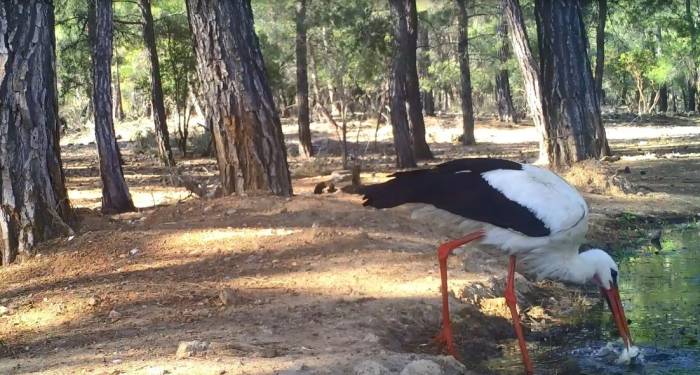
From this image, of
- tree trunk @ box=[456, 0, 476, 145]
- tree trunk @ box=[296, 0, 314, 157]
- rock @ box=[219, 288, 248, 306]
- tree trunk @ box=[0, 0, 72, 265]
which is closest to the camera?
rock @ box=[219, 288, 248, 306]

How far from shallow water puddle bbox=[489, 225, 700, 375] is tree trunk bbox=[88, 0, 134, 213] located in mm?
7566

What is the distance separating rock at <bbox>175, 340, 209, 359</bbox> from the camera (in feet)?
15.5

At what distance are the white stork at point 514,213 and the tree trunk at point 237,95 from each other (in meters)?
3.58

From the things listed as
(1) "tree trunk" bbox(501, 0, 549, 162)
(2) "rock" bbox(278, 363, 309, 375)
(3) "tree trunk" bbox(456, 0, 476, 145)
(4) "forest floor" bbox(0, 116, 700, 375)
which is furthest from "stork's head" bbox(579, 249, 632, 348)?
(3) "tree trunk" bbox(456, 0, 476, 145)

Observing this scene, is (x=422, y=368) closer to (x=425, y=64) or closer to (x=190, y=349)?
(x=190, y=349)

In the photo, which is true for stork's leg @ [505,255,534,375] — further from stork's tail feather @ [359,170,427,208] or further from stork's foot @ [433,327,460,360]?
stork's tail feather @ [359,170,427,208]

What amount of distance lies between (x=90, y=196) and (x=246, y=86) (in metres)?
7.89

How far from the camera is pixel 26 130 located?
7.60 meters

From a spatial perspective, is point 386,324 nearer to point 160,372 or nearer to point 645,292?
point 160,372

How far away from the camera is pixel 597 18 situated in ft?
109

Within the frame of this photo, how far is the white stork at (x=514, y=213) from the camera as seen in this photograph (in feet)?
18.0

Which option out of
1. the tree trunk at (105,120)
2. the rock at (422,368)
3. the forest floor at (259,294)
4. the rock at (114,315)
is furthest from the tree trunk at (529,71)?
the rock at (422,368)

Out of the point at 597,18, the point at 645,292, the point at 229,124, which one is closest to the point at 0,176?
the point at 229,124

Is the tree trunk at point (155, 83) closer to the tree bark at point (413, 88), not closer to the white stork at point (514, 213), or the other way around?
the tree bark at point (413, 88)
